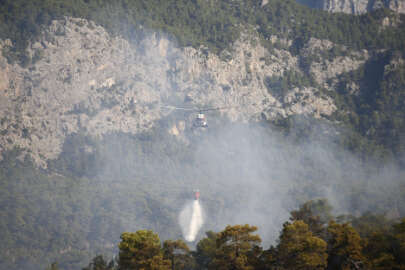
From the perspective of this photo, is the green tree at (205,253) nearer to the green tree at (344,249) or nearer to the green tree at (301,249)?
the green tree at (301,249)

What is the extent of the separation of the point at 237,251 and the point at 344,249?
11050mm

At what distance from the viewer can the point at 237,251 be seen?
69.4 meters

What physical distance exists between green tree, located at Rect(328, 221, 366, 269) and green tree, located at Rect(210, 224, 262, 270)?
766 cm

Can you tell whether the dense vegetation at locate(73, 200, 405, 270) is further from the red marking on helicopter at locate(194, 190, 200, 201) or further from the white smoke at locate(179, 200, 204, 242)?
the red marking on helicopter at locate(194, 190, 200, 201)

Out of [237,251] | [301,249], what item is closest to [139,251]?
[237,251]

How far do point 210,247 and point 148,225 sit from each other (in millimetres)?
120635

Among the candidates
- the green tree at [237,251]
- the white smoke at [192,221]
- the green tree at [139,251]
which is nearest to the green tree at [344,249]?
the green tree at [237,251]

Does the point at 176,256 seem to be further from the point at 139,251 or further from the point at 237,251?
the point at 237,251

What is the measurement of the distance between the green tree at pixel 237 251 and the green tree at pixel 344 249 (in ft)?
25.1

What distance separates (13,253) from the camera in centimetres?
17762

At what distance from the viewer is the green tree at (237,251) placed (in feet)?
226

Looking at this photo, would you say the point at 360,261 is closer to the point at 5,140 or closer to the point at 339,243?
the point at 339,243

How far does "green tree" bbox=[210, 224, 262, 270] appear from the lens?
6888 cm

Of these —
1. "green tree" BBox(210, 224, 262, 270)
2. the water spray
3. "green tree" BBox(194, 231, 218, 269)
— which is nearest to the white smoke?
the water spray
